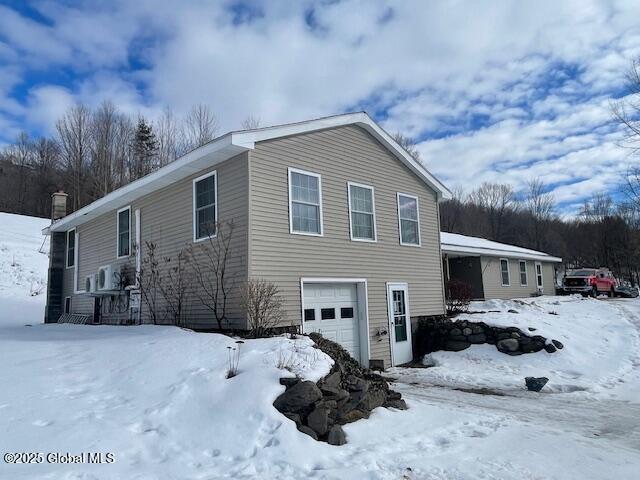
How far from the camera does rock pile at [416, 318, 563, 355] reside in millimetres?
11398

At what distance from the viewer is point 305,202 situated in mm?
10188

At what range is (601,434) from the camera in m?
6.07

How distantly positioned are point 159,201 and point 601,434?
10.1 m

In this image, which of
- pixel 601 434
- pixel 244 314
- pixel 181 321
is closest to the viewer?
pixel 601 434

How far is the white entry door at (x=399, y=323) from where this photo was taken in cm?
1194

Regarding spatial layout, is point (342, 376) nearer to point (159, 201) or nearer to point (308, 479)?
point (308, 479)

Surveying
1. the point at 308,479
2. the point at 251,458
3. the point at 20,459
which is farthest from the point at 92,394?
the point at 308,479

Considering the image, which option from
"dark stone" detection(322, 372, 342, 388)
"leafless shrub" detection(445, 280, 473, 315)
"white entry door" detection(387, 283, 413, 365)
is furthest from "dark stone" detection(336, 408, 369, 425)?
"leafless shrub" detection(445, 280, 473, 315)

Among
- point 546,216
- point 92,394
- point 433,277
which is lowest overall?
point 92,394

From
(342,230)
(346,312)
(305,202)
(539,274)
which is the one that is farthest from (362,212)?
(539,274)

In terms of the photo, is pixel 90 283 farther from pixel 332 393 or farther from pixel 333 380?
pixel 332 393

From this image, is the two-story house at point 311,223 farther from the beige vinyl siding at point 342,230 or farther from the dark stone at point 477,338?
the dark stone at point 477,338

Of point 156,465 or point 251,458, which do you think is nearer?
point 156,465

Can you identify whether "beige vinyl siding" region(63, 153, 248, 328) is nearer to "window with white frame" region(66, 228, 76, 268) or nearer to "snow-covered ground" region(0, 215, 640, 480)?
"window with white frame" region(66, 228, 76, 268)
